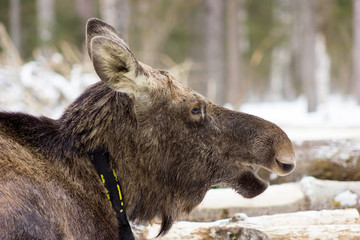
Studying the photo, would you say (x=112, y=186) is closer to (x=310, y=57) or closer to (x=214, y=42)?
(x=214, y=42)

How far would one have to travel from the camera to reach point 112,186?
8.43ft

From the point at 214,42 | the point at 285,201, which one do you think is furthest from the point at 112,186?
the point at 214,42

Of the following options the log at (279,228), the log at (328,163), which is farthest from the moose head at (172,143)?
the log at (328,163)

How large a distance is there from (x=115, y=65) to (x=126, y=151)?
552mm

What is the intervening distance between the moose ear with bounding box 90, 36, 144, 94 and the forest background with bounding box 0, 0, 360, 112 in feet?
18.1

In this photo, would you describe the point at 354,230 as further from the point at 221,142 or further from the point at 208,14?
the point at 208,14

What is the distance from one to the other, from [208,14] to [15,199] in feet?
51.2

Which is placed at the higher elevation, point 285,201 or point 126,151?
point 285,201

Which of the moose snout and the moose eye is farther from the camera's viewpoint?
the moose eye

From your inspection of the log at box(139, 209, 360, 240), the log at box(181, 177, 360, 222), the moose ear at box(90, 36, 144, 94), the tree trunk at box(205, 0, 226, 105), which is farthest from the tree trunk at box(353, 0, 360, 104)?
the moose ear at box(90, 36, 144, 94)

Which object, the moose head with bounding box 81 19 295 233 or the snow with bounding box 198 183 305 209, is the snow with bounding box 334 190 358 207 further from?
the moose head with bounding box 81 19 295 233

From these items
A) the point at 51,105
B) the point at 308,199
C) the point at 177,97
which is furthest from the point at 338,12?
the point at 177,97

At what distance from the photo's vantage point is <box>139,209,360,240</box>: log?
3.07 m

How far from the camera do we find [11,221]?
2.13 meters
